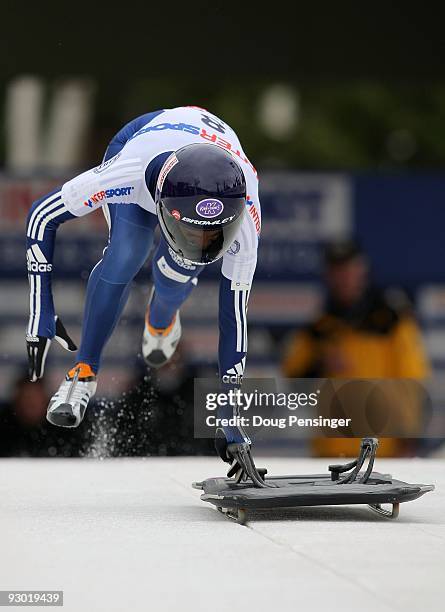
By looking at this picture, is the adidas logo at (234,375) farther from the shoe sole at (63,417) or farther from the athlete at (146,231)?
the shoe sole at (63,417)

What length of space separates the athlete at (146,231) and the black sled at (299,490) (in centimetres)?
21

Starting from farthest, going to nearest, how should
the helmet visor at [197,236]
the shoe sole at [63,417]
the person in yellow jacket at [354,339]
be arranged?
the person in yellow jacket at [354,339] < the shoe sole at [63,417] < the helmet visor at [197,236]

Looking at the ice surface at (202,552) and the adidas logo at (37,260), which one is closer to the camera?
the ice surface at (202,552)

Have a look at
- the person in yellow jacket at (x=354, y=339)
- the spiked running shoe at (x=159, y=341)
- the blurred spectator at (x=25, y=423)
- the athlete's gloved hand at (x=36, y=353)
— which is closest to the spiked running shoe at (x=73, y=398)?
the athlete's gloved hand at (x=36, y=353)

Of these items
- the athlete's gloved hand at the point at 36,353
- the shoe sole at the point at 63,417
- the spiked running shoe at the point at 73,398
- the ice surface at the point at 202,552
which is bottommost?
the ice surface at the point at 202,552

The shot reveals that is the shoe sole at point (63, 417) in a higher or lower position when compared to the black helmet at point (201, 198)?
lower

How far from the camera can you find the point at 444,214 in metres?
11.0

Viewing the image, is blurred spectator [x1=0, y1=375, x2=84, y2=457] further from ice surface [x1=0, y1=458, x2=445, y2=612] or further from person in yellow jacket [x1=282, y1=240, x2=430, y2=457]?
ice surface [x1=0, y1=458, x2=445, y2=612]

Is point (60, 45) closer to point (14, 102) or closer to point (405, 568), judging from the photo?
point (14, 102)

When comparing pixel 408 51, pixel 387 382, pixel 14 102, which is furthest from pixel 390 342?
pixel 14 102

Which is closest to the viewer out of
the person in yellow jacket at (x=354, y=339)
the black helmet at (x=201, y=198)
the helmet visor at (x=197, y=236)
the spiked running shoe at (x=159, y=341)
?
the black helmet at (x=201, y=198)

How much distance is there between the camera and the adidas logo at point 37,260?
6609 mm

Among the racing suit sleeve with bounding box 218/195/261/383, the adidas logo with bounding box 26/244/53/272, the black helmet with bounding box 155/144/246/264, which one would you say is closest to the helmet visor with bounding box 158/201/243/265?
the black helmet with bounding box 155/144/246/264

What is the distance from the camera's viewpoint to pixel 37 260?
661cm
